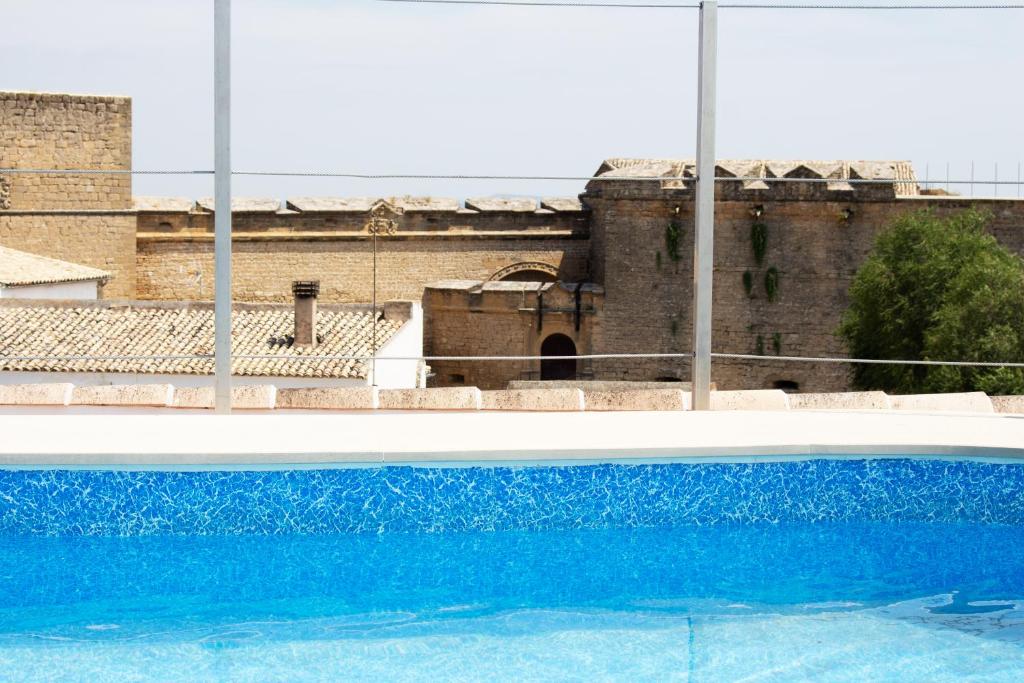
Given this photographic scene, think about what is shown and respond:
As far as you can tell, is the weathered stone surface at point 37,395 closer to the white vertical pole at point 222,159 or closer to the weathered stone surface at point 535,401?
the white vertical pole at point 222,159

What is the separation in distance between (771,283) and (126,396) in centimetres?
1943

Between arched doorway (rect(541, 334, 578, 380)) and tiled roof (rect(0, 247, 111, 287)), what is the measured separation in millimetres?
7986

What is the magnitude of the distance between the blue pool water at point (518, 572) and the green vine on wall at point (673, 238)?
64.9ft

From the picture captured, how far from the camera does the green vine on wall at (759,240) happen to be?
23391 millimetres

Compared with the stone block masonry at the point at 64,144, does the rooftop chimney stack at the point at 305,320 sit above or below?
below

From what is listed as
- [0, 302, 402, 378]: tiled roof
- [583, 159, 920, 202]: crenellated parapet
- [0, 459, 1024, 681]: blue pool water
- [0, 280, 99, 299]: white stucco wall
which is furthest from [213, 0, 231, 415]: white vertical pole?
[583, 159, 920, 202]: crenellated parapet

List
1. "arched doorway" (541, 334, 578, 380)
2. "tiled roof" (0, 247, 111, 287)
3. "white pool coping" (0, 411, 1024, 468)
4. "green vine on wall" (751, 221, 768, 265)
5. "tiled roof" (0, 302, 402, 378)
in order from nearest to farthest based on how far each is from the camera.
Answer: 1. "white pool coping" (0, 411, 1024, 468)
2. "tiled roof" (0, 302, 402, 378)
3. "tiled roof" (0, 247, 111, 287)
4. "green vine on wall" (751, 221, 768, 265)
5. "arched doorway" (541, 334, 578, 380)

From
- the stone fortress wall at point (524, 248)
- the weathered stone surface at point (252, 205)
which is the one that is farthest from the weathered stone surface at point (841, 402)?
the weathered stone surface at point (252, 205)

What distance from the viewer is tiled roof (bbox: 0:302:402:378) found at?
16406mm

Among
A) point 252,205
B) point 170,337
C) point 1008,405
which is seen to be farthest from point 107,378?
point 1008,405

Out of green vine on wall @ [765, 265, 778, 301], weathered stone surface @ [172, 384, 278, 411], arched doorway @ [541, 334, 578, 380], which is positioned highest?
green vine on wall @ [765, 265, 778, 301]

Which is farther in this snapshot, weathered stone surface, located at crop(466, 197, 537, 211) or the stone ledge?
weathered stone surface, located at crop(466, 197, 537, 211)

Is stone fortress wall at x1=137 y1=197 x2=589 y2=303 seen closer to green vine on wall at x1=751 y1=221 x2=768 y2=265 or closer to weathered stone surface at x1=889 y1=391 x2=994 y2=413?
green vine on wall at x1=751 y1=221 x2=768 y2=265

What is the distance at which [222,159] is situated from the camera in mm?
4250
